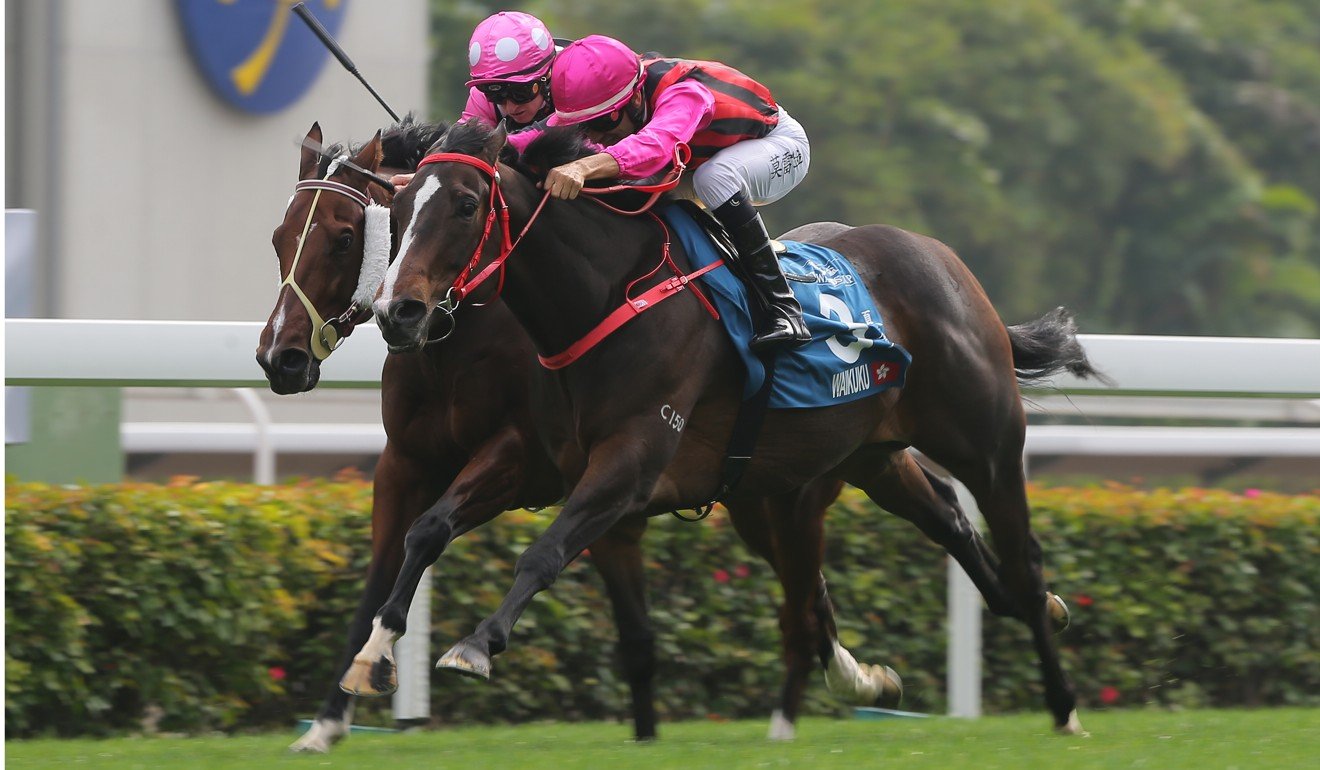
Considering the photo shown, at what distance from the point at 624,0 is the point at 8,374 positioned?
16347 millimetres

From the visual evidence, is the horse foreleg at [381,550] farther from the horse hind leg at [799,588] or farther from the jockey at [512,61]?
the horse hind leg at [799,588]

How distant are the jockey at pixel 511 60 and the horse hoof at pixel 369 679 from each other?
4.09ft

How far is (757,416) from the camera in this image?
4.59m

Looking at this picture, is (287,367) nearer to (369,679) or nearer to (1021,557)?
(369,679)

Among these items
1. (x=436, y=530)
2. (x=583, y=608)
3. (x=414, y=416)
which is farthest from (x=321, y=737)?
(x=583, y=608)

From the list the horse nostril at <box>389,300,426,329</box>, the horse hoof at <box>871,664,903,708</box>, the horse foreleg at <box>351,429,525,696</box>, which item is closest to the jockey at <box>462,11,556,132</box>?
the horse nostril at <box>389,300,426,329</box>

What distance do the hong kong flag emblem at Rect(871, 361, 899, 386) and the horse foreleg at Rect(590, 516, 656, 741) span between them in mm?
723

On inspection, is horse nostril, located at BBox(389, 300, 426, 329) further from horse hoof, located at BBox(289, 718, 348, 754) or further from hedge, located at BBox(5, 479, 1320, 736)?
hedge, located at BBox(5, 479, 1320, 736)

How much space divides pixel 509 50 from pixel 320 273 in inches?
27.2

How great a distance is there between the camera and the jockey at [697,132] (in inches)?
170

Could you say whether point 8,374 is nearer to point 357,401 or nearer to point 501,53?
point 501,53

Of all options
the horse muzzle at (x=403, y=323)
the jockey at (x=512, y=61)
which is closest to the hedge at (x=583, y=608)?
the jockey at (x=512, y=61)

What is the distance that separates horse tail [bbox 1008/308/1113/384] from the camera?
5.59 meters

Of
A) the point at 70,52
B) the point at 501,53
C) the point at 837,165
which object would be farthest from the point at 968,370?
the point at 837,165
